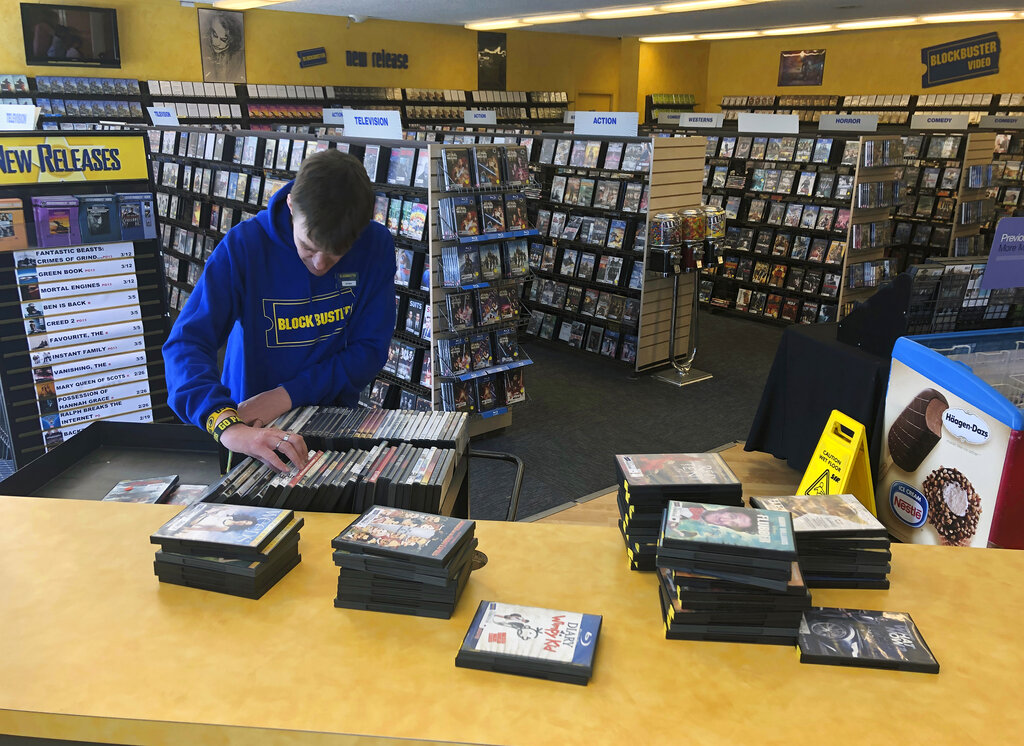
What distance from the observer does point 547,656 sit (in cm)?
131

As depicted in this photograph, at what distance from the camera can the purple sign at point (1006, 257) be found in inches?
134

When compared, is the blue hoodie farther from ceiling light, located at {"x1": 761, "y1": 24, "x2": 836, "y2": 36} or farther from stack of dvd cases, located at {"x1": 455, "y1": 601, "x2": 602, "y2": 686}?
ceiling light, located at {"x1": 761, "y1": 24, "x2": 836, "y2": 36}

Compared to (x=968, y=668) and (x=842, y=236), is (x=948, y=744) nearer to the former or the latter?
(x=968, y=668)

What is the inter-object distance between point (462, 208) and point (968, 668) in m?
4.09

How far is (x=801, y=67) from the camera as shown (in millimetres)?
16312

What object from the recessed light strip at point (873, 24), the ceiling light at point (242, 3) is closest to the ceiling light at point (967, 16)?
A: the recessed light strip at point (873, 24)

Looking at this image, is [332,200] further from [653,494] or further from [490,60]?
[490,60]

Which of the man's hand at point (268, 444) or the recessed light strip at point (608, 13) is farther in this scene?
the recessed light strip at point (608, 13)

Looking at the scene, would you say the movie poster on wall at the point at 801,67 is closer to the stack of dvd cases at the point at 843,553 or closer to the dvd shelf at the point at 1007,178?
the dvd shelf at the point at 1007,178

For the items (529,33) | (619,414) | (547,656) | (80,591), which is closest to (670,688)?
(547,656)

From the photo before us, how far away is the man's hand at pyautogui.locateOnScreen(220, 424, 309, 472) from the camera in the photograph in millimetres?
1782

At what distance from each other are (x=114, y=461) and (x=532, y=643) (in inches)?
67.4

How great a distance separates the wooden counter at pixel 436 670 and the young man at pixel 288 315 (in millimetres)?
411

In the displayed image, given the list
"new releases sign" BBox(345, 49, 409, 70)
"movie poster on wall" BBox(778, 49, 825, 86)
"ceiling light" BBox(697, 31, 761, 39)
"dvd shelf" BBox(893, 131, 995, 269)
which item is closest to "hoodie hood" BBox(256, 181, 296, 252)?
"dvd shelf" BBox(893, 131, 995, 269)
